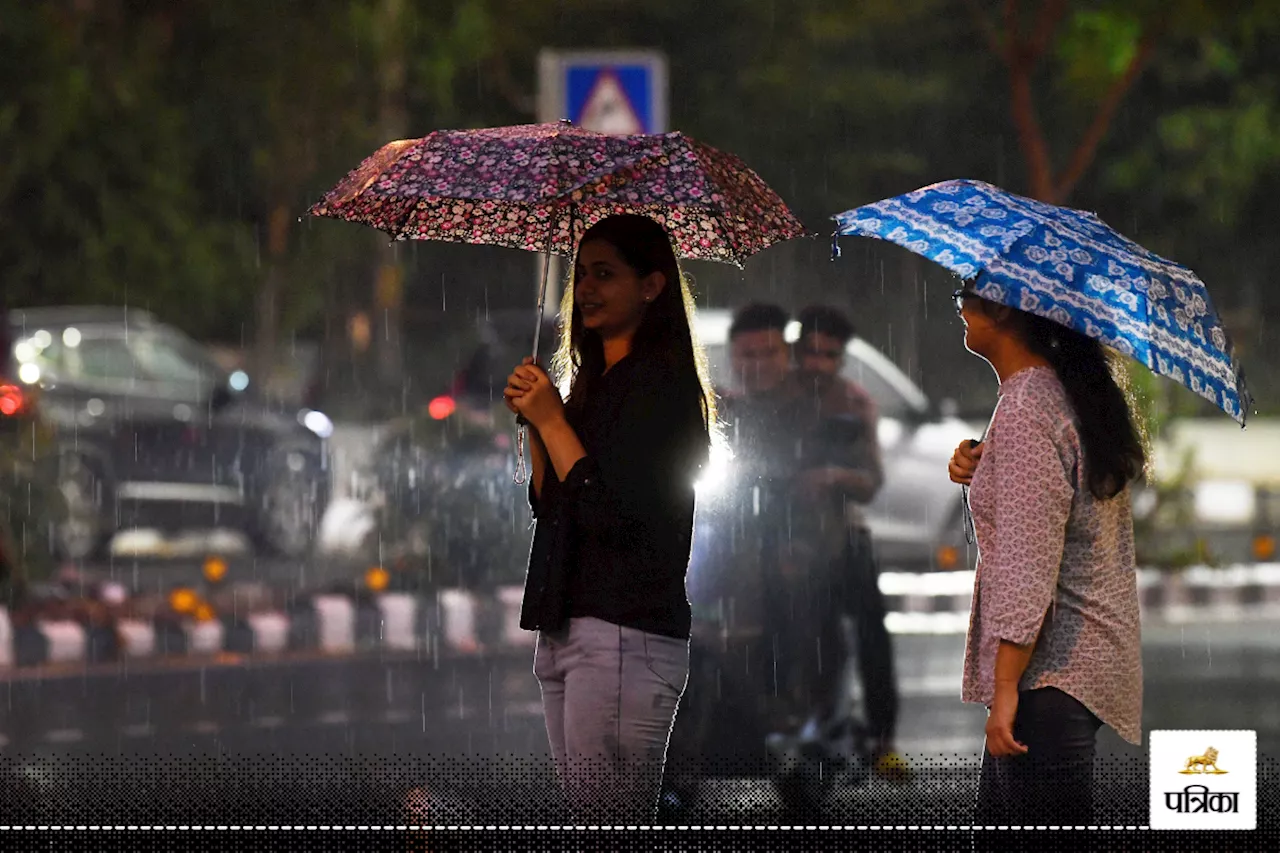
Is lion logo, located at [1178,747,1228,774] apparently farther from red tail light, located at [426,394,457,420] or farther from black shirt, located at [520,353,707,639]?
red tail light, located at [426,394,457,420]

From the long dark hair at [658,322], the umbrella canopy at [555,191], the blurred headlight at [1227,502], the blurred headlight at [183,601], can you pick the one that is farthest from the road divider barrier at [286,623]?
the long dark hair at [658,322]

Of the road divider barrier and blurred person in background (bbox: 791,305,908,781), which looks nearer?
blurred person in background (bbox: 791,305,908,781)

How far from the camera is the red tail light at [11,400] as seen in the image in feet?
42.2

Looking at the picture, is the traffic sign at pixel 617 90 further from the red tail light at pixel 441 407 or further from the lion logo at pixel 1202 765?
the lion logo at pixel 1202 765

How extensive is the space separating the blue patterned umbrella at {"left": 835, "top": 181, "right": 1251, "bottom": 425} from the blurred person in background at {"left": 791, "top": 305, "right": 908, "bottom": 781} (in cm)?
281

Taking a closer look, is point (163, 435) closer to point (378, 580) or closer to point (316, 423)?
point (316, 423)

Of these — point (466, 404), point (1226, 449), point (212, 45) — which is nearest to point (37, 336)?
point (466, 404)

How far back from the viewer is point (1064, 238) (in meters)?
4.66

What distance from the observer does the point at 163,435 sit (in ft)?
55.6

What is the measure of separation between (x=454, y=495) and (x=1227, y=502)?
8120 millimetres

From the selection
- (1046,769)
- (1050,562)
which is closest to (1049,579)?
(1050,562)

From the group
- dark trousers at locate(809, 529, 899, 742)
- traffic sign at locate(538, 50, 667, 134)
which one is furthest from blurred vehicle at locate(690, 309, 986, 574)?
dark trousers at locate(809, 529, 899, 742)

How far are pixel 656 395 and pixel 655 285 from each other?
267 mm
